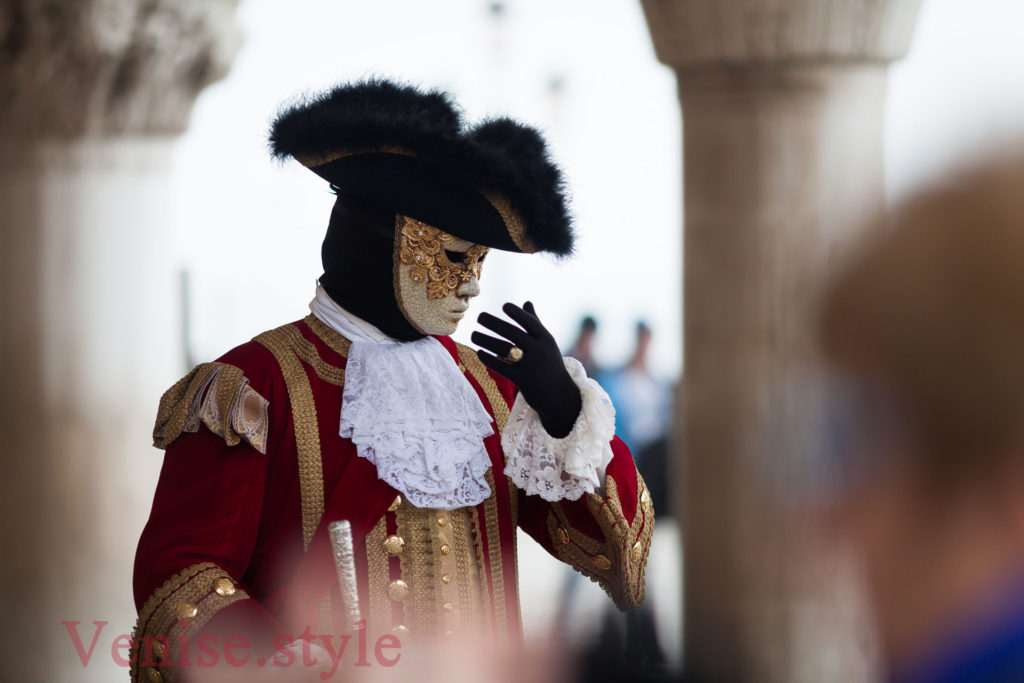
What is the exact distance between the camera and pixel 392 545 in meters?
2.11

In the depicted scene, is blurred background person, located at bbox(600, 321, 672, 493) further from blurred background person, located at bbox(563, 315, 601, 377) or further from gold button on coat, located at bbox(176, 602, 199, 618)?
gold button on coat, located at bbox(176, 602, 199, 618)

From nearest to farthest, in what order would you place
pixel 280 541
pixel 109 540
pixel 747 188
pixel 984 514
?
pixel 984 514 < pixel 280 541 < pixel 747 188 < pixel 109 540

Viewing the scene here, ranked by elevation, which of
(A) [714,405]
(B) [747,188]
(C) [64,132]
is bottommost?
(A) [714,405]

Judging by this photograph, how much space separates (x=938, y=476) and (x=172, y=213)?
4.87m

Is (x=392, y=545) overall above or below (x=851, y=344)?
below

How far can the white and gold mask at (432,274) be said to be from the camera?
2.18 meters

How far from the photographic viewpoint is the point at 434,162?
2.09 metres

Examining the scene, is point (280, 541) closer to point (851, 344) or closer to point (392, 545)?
point (392, 545)

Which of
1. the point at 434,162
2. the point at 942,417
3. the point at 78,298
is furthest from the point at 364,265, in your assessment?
the point at 78,298

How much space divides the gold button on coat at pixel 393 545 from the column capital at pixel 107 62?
3355 millimetres

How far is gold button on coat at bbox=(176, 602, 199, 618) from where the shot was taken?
185cm

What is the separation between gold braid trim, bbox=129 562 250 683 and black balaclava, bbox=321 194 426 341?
577 mm

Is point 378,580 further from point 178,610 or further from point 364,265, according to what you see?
point 364,265

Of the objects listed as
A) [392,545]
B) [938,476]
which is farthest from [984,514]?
[392,545]
